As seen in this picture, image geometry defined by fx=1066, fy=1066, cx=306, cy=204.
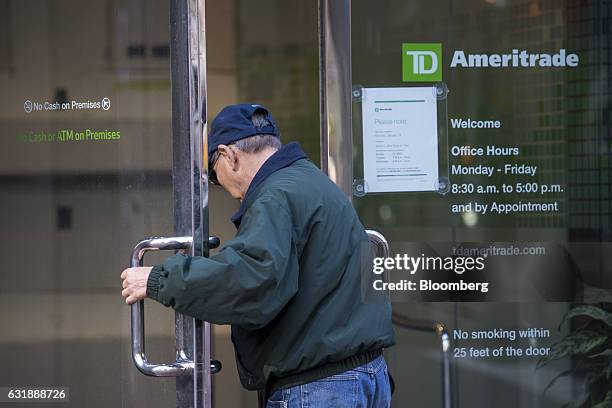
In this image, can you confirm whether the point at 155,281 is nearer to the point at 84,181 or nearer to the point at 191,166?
the point at 191,166

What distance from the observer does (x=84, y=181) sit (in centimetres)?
451

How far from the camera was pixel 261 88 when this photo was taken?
4.47 m

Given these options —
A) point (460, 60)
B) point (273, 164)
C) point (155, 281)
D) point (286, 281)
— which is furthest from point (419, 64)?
point (155, 281)

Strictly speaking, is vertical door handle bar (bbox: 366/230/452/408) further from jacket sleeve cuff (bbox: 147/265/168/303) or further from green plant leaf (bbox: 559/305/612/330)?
jacket sleeve cuff (bbox: 147/265/168/303)

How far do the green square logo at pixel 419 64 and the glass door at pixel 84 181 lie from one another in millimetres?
994

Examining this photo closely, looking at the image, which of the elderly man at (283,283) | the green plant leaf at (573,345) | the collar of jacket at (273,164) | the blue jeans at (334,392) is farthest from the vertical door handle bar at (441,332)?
the collar of jacket at (273,164)

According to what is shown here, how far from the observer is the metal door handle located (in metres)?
3.12

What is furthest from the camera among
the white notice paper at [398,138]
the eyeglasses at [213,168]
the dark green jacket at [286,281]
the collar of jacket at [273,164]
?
the white notice paper at [398,138]

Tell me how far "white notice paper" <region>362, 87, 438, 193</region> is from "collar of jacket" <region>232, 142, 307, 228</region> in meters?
1.33

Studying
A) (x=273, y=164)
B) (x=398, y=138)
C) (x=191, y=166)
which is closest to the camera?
(x=273, y=164)

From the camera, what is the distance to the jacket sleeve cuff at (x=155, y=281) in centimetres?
286

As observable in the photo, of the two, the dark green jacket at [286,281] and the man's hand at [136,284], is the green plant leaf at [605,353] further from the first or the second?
the man's hand at [136,284]

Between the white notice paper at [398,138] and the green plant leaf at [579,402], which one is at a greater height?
the white notice paper at [398,138]

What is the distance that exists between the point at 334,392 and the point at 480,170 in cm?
174
